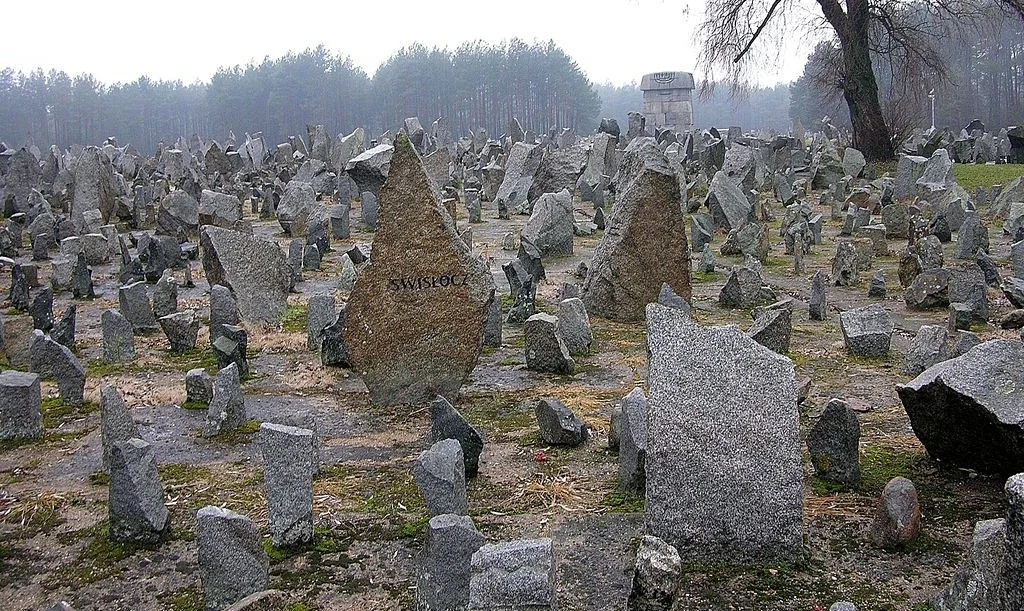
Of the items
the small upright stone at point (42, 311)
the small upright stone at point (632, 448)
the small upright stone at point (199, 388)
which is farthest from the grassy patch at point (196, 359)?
the small upright stone at point (632, 448)

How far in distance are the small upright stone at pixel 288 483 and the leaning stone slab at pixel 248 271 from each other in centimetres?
440

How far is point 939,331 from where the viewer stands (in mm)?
5988

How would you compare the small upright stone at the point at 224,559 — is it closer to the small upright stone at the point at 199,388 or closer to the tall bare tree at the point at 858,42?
the small upright stone at the point at 199,388

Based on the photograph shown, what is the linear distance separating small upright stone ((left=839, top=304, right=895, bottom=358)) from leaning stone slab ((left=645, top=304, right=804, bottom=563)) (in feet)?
10.6

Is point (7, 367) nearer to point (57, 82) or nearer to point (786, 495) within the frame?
point (786, 495)

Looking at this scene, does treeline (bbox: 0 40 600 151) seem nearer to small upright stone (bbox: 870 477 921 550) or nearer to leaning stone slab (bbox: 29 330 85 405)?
leaning stone slab (bbox: 29 330 85 405)

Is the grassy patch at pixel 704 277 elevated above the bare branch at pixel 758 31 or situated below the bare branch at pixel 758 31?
below

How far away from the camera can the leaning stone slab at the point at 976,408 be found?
3889mm

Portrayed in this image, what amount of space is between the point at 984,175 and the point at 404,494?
1642cm

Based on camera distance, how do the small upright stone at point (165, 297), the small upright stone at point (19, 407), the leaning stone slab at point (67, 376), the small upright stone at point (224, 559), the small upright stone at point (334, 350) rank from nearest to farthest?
the small upright stone at point (224, 559), the small upright stone at point (19, 407), the leaning stone slab at point (67, 376), the small upright stone at point (334, 350), the small upright stone at point (165, 297)

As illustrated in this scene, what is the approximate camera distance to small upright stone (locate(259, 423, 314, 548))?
3.81 metres

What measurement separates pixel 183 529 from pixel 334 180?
16239 mm

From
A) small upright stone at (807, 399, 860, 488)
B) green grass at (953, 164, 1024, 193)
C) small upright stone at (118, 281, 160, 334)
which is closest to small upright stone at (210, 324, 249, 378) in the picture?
small upright stone at (118, 281, 160, 334)

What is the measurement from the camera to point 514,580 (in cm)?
287
